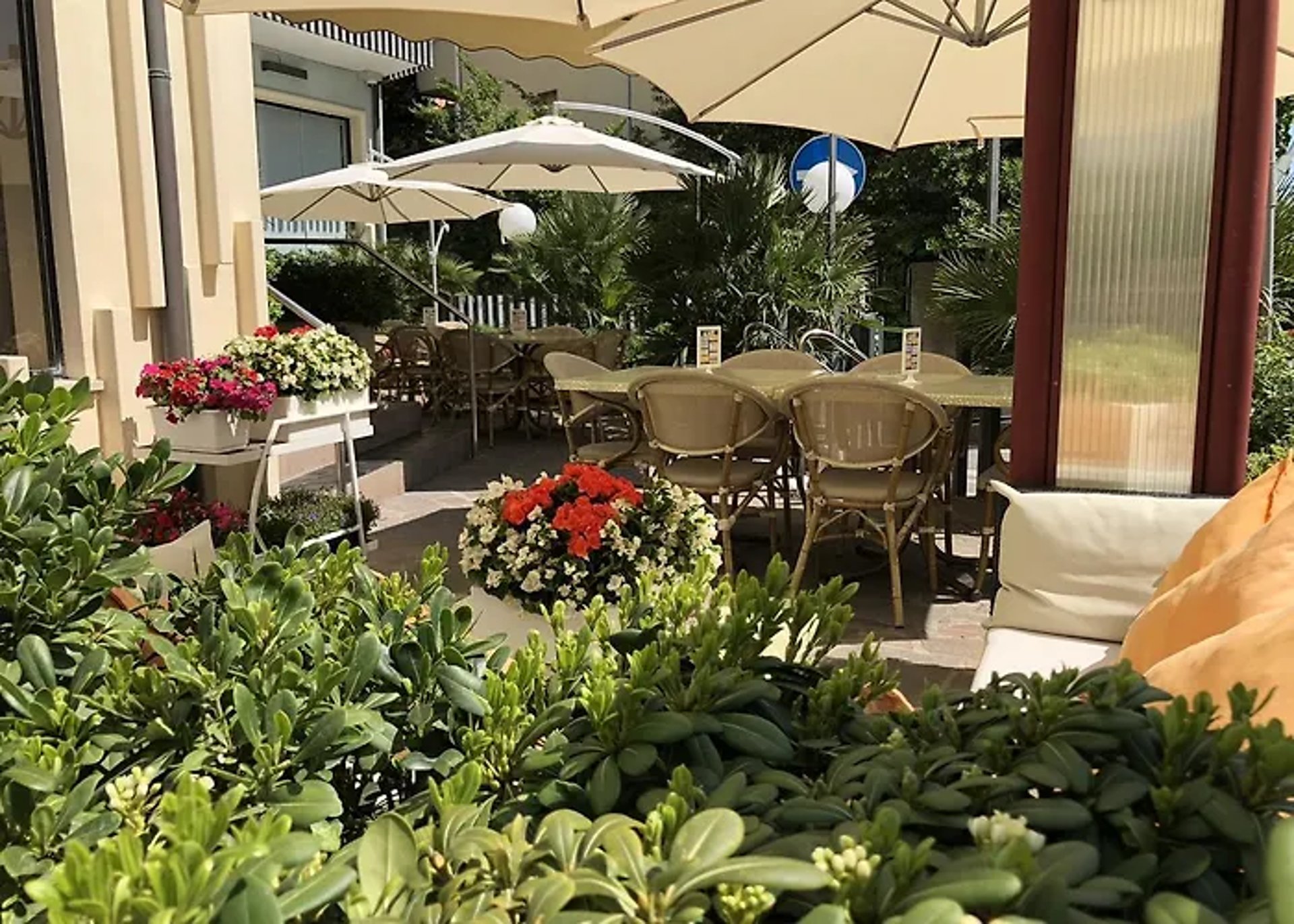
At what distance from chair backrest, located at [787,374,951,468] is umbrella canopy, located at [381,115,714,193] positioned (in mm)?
3240

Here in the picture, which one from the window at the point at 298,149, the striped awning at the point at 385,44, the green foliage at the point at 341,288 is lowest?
the green foliage at the point at 341,288

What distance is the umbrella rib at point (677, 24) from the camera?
3816 mm

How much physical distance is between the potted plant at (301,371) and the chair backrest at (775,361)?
6.80 ft

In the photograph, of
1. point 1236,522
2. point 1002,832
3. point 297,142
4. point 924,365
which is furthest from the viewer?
point 297,142

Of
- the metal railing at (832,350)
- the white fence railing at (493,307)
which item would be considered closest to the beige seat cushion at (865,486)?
the metal railing at (832,350)

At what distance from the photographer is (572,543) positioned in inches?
108

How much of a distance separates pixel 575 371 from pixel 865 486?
73.0 inches

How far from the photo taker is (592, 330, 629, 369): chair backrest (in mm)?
8820

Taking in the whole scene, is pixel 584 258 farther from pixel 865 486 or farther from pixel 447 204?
pixel 865 486

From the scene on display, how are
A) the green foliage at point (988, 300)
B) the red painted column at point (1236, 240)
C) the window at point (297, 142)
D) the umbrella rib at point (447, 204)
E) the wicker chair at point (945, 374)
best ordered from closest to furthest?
1. the red painted column at point (1236, 240)
2. the wicker chair at point (945, 374)
3. the green foliage at point (988, 300)
4. the umbrella rib at point (447, 204)
5. the window at point (297, 142)

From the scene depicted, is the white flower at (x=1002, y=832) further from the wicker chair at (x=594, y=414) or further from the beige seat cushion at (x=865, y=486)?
the wicker chair at (x=594, y=414)

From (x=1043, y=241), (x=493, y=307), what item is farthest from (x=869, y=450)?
(x=493, y=307)

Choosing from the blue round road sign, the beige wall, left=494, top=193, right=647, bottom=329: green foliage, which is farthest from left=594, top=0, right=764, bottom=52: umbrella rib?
left=494, top=193, right=647, bottom=329: green foliage

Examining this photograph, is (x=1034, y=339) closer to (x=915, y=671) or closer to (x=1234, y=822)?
(x=915, y=671)
